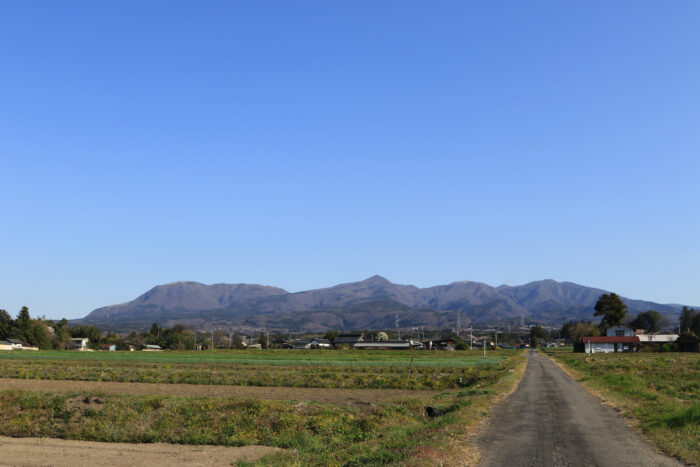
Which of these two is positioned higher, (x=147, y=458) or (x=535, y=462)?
(x=535, y=462)

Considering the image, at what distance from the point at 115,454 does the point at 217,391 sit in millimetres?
23952

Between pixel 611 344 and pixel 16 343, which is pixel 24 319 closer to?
pixel 16 343

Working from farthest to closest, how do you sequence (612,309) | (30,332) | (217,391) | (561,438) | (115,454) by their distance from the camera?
(612,309)
(30,332)
(217,391)
(115,454)
(561,438)

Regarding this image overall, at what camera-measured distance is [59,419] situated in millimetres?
30000

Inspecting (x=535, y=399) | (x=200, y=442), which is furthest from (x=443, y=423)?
(x=535, y=399)

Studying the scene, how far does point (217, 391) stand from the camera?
46594 millimetres

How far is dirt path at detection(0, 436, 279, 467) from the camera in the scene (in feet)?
70.0

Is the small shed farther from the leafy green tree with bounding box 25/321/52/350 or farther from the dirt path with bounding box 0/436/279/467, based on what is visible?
the leafy green tree with bounding box 25/321/52/350

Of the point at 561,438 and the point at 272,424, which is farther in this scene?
the point at 272,424

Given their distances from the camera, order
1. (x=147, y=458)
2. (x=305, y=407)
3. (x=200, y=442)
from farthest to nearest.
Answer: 1. (x=305, y=407)
2. (x=200, y=442)
3. (x=147, y=458)

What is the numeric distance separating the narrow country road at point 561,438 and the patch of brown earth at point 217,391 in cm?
1403

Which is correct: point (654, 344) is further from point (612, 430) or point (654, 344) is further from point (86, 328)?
point (86, 328)

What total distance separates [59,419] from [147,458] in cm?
1067

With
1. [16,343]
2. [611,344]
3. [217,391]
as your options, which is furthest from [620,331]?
[16,343]
